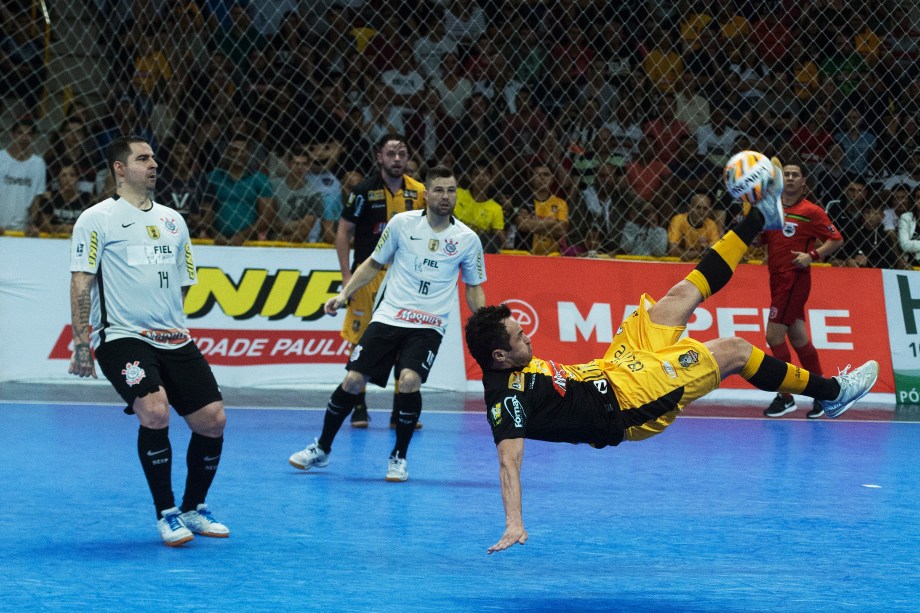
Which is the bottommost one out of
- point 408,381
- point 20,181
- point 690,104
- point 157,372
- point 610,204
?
point 408,381

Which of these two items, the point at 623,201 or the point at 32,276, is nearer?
the point at 32,276

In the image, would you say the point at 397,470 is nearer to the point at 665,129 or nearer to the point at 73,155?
the point at 73,155

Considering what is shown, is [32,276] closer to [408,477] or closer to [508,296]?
[508,296]

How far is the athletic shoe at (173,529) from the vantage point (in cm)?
584

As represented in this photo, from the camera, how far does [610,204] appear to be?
13.4 m

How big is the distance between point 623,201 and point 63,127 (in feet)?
21.8

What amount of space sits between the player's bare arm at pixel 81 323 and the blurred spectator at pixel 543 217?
7.65 m

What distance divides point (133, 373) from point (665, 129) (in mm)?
9746

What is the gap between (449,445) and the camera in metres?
9.28

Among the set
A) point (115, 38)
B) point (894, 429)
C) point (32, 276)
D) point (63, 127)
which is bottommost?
point (894, 429)

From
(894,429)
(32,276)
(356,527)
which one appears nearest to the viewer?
(356,527)

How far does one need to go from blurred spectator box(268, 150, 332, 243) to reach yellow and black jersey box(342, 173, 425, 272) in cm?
294

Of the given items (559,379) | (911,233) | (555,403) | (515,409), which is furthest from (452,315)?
(515,409)

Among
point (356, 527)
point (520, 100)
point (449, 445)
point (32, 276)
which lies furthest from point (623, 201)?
point (356, 527)
